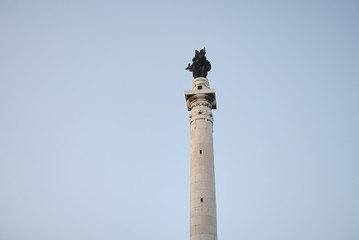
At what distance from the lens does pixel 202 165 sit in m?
37.5

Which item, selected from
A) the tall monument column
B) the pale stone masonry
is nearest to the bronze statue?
the tall monument column

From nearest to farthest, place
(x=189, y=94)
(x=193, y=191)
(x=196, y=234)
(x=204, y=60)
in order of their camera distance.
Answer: (x=196, y=234) → (x=193, y=191) → (x=189, y=94) → (x=204, y=60)

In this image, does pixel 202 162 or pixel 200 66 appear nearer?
pixel 202 162

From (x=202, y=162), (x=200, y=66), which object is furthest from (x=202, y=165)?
(x=200, y=66)

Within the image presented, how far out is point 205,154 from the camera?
125 ft

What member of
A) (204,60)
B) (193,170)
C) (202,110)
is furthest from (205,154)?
(204,60)

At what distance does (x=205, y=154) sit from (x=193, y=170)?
2.00 m

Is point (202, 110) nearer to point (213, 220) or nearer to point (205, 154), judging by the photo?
point (205, 154)

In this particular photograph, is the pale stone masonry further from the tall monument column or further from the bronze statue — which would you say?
the bronze statue

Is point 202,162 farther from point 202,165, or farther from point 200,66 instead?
point 200,66

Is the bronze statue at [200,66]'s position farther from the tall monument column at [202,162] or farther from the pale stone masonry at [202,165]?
the pale stone masonry at [202,165]

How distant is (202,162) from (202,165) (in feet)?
1.04

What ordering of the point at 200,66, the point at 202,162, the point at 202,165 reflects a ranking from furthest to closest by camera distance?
1. the point at 200,66
2. the point at 202,162
3. the point at 202,165

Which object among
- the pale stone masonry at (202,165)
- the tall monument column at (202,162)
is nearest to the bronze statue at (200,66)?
the tall monument column at (202,162)
